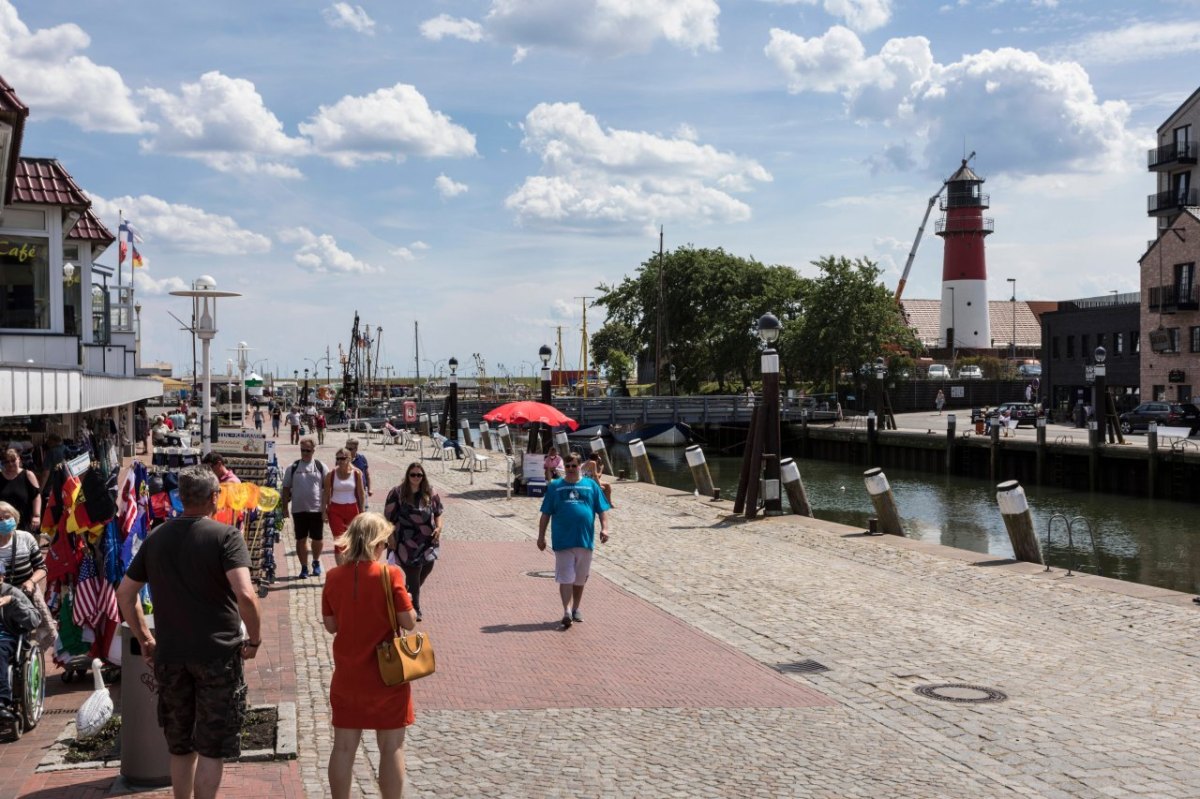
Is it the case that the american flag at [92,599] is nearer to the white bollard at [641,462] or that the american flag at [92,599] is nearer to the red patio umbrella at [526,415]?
the red patio umbrella at [526,415]

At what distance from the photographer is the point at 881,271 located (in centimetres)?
7250

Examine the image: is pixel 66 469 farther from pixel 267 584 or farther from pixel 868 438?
pixel 868 438

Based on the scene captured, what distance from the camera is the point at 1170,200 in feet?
218

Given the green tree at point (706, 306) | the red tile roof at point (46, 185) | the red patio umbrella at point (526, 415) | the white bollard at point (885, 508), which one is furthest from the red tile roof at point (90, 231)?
the green tree at point (706, 306)

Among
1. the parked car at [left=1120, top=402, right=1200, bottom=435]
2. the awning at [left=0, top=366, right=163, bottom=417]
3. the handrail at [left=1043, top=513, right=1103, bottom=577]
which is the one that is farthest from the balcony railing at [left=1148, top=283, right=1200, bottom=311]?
the awning at [left=0, top=366, right=163, bottom=417]

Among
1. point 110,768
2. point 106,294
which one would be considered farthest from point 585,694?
point 106,294

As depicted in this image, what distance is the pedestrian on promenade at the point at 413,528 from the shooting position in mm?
11117

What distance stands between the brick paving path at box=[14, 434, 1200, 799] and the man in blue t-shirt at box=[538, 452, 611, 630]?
0.37m

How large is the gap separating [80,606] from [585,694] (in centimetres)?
387

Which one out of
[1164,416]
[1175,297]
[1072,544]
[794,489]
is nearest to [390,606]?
[794,489]

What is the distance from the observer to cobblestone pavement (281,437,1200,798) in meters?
7.31

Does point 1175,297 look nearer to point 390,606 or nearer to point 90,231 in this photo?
point 90,231

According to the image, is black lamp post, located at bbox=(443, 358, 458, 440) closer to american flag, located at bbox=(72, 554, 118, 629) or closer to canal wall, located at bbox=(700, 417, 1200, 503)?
canal wall, located at bbox=(700, 417, 1200, 503)

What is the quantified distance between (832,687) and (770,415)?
41.6 feet
